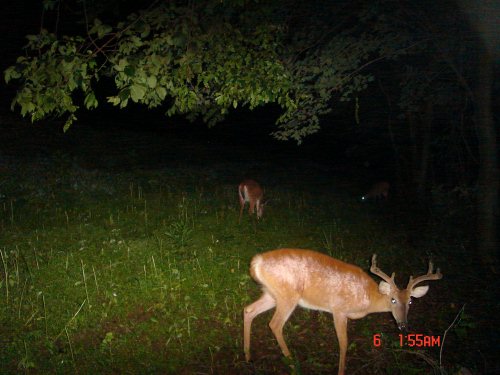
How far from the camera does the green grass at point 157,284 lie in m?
5.48

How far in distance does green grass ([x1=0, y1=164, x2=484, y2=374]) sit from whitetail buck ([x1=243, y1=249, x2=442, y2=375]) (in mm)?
410

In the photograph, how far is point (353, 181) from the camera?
78.0 ft

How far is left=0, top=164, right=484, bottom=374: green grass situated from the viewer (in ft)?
18.0

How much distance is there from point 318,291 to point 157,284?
8.66ft

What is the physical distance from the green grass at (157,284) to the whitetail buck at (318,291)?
0.41 m

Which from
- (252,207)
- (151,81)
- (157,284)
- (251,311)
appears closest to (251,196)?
(252,207)

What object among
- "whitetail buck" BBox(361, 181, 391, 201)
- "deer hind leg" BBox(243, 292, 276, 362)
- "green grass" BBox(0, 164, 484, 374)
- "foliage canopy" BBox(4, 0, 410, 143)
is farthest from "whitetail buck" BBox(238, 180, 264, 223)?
"whitetail buck" BBox(361, 181, 391, 201)

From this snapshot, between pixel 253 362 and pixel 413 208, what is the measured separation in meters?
11.2

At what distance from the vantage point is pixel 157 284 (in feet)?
23.6

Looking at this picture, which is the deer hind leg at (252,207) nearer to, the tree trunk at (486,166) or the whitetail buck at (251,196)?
the whitetail buck at (251,196)
